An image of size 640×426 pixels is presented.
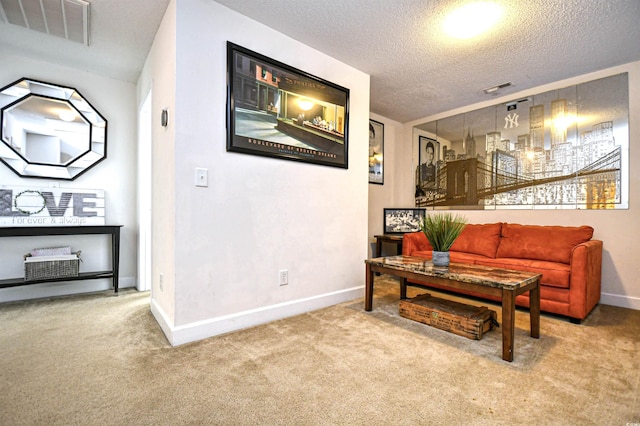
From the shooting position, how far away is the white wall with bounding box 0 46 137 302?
115 inches

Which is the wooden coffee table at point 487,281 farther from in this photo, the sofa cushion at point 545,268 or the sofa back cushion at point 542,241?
the sofa back cushion at point 542,241

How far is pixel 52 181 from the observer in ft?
10.1

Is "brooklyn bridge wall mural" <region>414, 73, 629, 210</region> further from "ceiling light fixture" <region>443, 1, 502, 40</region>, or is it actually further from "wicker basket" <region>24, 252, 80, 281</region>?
"wicker basket" <region>24, 252, 80, 281</region>

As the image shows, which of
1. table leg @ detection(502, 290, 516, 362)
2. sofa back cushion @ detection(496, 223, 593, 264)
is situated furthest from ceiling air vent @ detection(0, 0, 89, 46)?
sofa back cushion @ detection(496, 223, 593, 264)

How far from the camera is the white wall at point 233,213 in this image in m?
2.03

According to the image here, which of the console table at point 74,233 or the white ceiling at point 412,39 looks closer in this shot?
the white ceiling at point 412,39

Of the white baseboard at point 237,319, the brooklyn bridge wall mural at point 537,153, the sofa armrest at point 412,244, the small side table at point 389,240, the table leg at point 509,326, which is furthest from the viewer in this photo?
the small side table at point 389,240

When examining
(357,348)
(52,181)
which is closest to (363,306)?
(357,348)

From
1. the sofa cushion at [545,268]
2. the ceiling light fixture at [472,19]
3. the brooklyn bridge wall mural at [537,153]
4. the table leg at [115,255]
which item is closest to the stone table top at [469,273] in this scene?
the sofa cushion at [545,268]

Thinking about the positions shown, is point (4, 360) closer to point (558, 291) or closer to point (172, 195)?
point (172, 195)

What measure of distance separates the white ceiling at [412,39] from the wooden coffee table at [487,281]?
6.42 ft

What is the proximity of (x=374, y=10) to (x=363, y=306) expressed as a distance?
8.24 ft

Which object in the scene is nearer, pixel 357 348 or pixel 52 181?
pixel 357 348

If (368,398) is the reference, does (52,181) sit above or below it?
above
